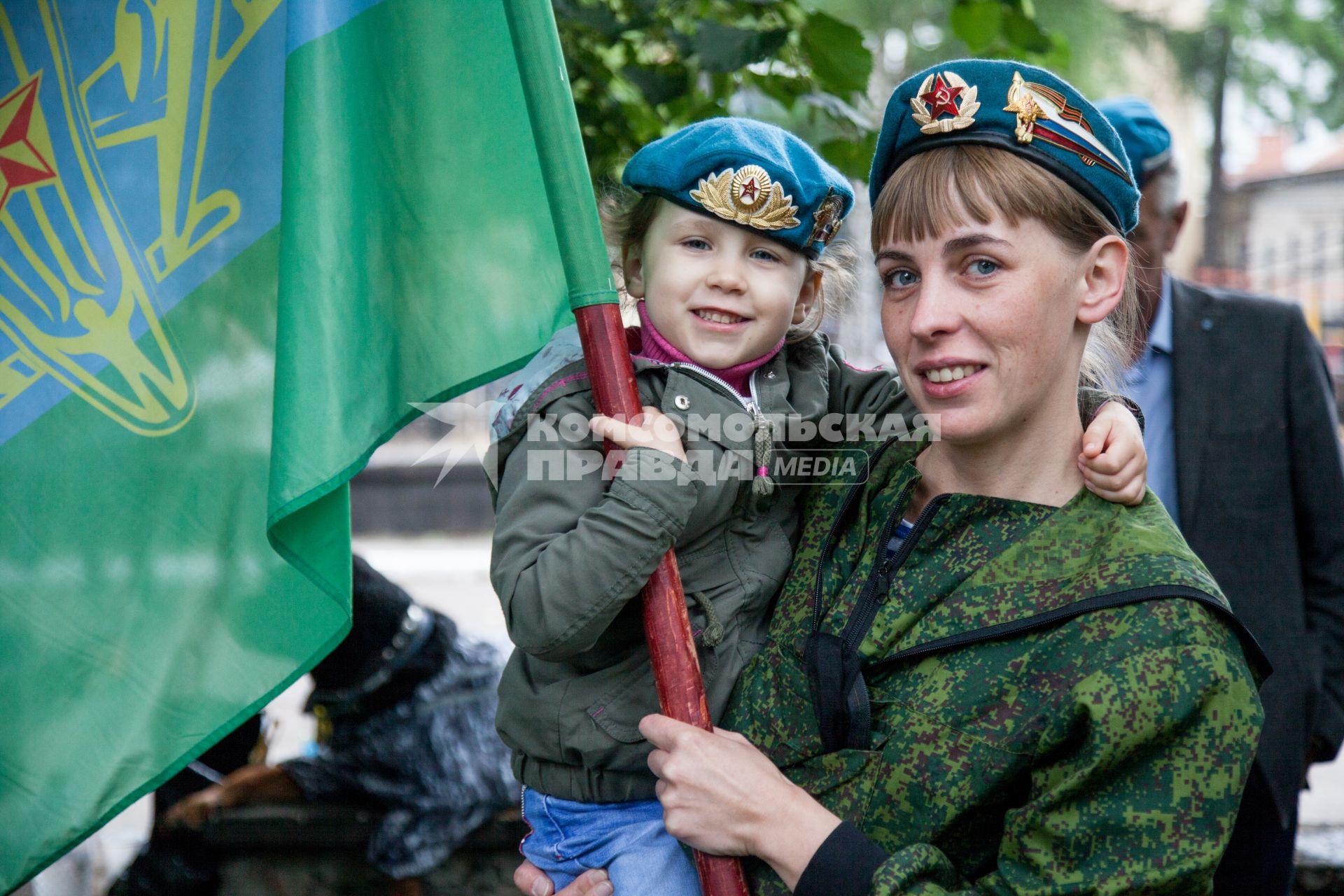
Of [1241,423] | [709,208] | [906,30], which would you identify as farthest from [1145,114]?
[906,30]

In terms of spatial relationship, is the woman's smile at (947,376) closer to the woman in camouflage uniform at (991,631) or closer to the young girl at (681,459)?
the woman in camouflage uniform at (991,631)

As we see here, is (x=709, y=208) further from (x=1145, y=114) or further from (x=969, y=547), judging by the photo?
(x=1145, y=114)

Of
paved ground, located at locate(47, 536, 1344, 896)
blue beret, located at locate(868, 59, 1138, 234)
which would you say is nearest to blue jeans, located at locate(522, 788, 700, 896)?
blue beret, located at locate(868, 59, 1138, 234)

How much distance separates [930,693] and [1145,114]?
2.55m

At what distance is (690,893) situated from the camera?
2027 mm

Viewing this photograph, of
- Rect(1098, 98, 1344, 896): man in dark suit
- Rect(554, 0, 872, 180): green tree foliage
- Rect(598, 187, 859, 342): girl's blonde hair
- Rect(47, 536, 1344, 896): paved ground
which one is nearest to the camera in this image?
Rect(598, 187, 859, 342): girl's blonde hair

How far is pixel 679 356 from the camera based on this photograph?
2158 millimetres

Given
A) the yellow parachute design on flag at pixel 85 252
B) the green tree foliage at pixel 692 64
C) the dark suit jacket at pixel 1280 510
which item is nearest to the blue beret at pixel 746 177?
the yellow parachute design on flag at pixel 85 252

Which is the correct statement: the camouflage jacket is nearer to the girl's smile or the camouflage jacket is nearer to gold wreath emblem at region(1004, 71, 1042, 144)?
the girl's smile

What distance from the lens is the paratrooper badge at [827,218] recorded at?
2.18 metres

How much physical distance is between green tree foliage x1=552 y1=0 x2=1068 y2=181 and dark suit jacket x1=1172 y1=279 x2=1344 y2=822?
1106 mm

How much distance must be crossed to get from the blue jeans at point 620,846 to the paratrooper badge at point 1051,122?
49.3 inches

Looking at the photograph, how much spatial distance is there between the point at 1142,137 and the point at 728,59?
4.57 ft

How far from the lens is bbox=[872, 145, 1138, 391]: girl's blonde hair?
175cm
